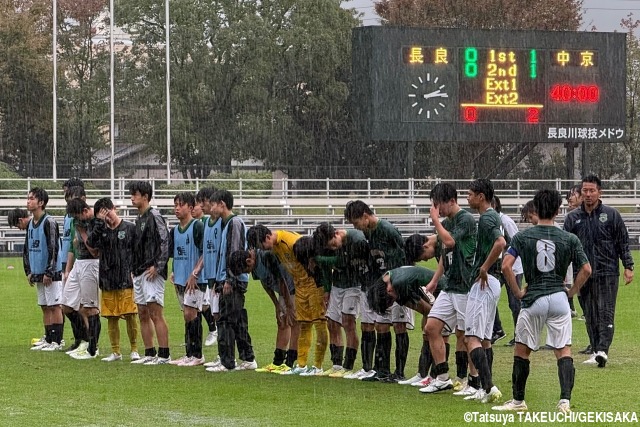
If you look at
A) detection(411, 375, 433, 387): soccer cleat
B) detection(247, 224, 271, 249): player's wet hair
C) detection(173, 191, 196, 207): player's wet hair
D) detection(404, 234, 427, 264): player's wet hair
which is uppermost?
detection(173, 191, 196, 207): player's wet hair

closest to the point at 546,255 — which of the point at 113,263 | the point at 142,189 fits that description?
the point at 142,189

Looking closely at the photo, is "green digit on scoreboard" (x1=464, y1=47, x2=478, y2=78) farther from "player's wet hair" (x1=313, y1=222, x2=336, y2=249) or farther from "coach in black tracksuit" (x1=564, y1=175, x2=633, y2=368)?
"player's wet hair" (x1=313, y1=222, x2=336, y2=249)

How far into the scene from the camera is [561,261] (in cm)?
1020

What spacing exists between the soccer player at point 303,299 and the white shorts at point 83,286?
2.97 metres

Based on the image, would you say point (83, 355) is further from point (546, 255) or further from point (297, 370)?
point (546, 255)

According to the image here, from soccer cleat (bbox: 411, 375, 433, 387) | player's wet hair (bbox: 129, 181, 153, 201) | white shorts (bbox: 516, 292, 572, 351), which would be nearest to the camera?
white shorts (bbox: 516, 292, 572, 351)

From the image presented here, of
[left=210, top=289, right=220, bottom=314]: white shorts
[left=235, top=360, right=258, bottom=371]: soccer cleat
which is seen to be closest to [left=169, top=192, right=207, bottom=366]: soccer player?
[left=210, top=289, right=220, bottom=314]: white shorts

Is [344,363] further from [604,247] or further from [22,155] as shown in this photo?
[22,155]

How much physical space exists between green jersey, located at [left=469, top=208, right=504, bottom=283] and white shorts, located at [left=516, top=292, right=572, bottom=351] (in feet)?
2.71

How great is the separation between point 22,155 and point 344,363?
45651 mm

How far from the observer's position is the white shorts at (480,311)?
10859 mm

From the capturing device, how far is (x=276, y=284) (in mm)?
13406

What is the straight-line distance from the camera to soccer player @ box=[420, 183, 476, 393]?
1119cm

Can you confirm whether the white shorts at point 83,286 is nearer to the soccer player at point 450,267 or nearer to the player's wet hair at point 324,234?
the player's wet hair at point 324,234
